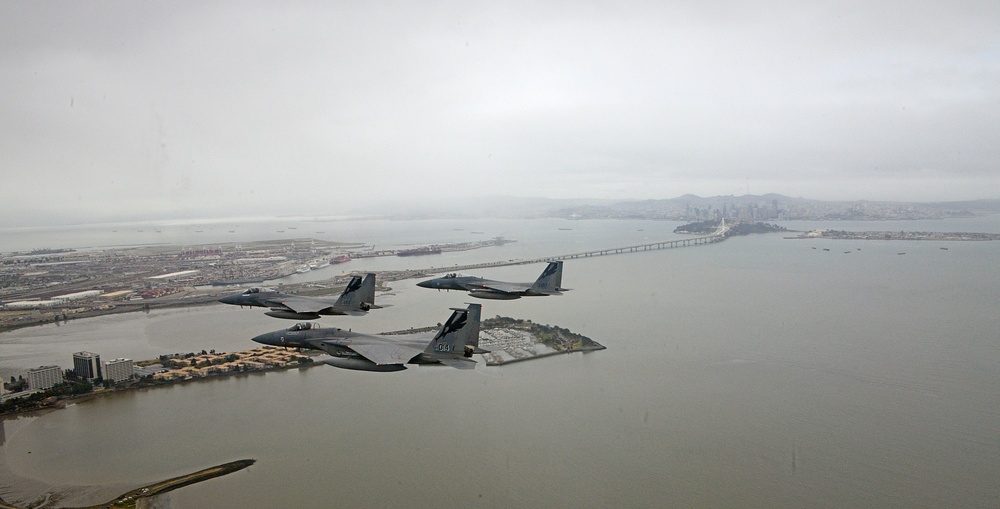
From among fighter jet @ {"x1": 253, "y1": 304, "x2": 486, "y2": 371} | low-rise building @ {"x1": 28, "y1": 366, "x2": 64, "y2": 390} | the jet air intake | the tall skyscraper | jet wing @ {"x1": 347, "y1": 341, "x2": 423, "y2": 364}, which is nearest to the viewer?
jet wing @ {"x1": 347, "y1": 341, "x2": 423, "y2": 364}

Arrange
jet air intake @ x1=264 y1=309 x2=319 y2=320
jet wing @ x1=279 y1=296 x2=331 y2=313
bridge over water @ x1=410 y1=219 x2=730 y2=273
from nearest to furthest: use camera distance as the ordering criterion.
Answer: jet wing @ x1=279 y1=296 x2=331 y2=313
jet air intake @ x1=264 y1=309 x2=319 y2=320
bridge over water @ x1=410 y1=219 x2=730 y2=273

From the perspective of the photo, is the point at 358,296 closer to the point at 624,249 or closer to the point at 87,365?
the point at 87,365

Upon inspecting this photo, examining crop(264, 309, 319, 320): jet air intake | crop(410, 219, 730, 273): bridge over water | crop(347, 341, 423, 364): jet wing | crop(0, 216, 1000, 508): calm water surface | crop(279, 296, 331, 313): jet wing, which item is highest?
crop(279, 296, 331, 313): jet wing

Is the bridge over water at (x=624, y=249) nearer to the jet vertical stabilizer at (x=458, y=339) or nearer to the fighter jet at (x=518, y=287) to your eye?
the fighter jet at (x=518, y=287)

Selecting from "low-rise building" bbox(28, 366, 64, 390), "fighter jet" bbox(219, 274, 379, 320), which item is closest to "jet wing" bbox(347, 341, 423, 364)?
"fighter jet" bbox(219, 274, 379, 320)

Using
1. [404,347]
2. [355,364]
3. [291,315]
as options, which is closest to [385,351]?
[404,347]

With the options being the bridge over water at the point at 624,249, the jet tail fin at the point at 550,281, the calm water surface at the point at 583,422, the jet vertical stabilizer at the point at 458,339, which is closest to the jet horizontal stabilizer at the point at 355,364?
the jet vertical stabilizer at the point at 458,339

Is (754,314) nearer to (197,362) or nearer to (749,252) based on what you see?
(197,362)

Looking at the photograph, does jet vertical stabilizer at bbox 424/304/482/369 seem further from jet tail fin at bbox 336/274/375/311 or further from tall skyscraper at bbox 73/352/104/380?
tall skyscraper at bbox 73/352/104/380
